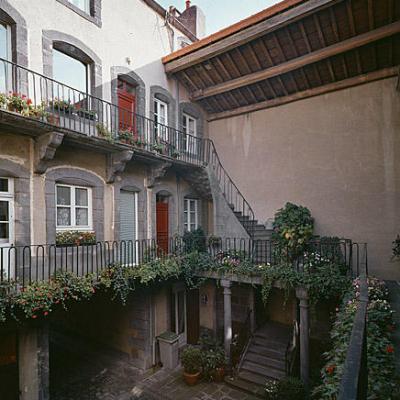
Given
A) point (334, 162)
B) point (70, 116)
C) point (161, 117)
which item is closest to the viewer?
point (70, 116)

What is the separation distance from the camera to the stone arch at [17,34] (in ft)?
19.3

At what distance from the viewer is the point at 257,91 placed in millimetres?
10188

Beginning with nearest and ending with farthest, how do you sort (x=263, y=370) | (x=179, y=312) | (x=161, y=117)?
(x=263, y=370)
(x=161, y=117)
(x=179, y=312)

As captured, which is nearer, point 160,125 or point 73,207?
point 73,207

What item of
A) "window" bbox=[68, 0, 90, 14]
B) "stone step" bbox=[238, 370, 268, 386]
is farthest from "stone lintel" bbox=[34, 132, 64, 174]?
"stone step" bbox=[238, 370, 268, 386]

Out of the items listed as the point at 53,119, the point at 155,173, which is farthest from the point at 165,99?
the point at 53,119

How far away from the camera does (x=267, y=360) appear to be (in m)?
7.98

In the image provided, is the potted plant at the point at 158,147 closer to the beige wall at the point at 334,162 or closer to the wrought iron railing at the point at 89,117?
the wrought iron railing at the point at 89,117

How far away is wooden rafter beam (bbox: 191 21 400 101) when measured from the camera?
7223 millimetres

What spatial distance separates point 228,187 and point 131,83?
17.2ft

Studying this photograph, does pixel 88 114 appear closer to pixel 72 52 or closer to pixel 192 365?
pixel 72 52

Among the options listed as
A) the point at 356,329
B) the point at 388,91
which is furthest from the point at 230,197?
the point at 356,329

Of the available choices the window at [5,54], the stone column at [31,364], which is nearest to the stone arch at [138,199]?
the stone column at [31,364]

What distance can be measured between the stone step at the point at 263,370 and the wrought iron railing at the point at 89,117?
397 cm
